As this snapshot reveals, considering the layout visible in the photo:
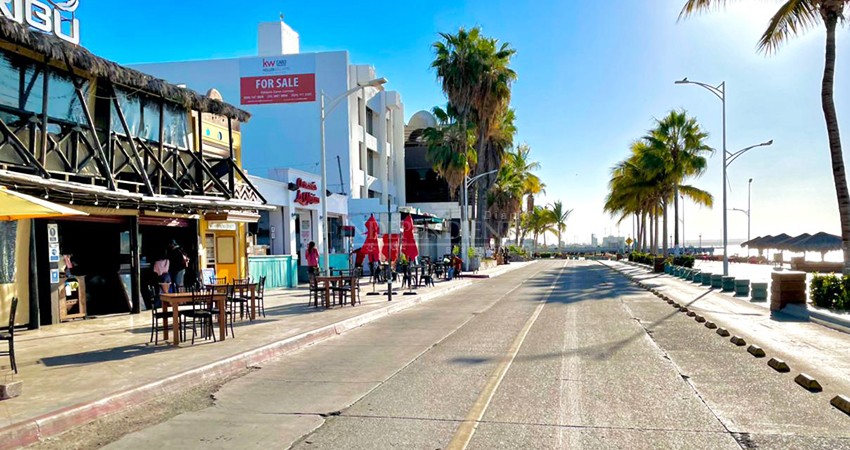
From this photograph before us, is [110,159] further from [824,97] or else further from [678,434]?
[824,97]

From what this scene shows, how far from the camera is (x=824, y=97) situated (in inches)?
733

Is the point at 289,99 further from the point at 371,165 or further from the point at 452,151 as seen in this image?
the point at 452,151

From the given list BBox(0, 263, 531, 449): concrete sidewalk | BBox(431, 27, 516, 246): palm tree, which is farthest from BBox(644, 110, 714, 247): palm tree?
BBox(0, 263, 531, 449): concrete sidewalk

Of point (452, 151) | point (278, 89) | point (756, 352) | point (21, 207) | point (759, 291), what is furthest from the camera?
point (452, 151)

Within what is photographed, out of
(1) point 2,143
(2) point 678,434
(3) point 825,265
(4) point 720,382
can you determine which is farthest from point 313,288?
(3) point 825,265

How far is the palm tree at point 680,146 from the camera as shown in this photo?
40.6 metres

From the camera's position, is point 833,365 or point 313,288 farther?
point 313,288

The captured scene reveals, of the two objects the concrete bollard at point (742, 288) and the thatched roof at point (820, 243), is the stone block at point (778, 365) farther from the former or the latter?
the thatched roof at point (820, 243)

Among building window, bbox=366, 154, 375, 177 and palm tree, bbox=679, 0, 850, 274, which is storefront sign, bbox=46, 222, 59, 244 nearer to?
palm tree, bbox=679, 0, 850, 274

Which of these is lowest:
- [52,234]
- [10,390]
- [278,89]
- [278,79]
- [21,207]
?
[10,390]

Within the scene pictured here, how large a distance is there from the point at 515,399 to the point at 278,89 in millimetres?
35623

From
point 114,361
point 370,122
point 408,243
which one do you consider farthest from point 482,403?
point 370,122

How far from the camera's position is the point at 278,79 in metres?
39.4

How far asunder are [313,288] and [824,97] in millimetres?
16073
